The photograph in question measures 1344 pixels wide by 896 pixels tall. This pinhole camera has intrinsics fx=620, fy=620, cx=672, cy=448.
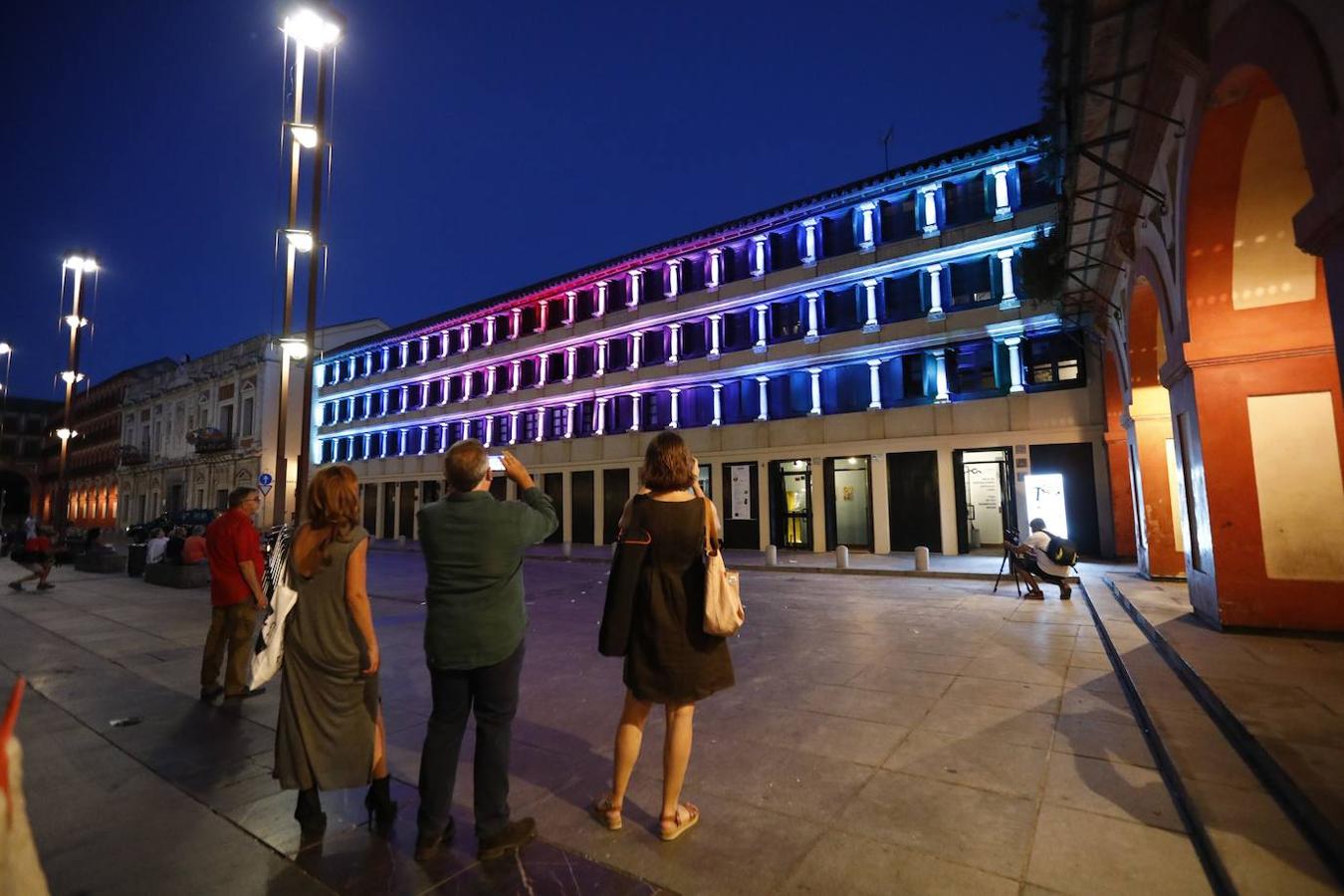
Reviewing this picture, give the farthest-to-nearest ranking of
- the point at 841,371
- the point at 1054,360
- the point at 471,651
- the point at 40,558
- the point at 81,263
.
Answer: the point at 841,371 < the point at 81,263 < the point at 1054,360 < the point at 40,558 < the point at 471,651

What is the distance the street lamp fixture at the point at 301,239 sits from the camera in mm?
11102

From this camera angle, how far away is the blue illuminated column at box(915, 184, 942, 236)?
66.8 feet

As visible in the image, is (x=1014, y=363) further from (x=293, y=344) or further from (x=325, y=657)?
(x=325, y=657)

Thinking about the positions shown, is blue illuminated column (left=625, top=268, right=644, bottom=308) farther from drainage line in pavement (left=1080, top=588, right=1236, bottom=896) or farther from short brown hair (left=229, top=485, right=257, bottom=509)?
drainage line in pavement (left=1080, top=588, right=1236, bottom=896)

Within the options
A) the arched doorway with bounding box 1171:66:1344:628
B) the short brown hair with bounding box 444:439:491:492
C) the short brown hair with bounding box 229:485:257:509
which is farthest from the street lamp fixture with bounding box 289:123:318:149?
the arched doorway with bounding box 1171:66:1344:628

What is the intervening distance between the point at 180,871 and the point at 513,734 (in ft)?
7.05

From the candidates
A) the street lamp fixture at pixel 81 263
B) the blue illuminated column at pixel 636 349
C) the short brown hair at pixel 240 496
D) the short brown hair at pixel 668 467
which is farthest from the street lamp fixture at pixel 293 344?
the blue illuminated column at pixel 636 349

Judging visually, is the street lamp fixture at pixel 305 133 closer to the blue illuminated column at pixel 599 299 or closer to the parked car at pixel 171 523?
the blue illuminated column at pixel 599 299

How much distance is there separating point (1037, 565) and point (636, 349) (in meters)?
19.3

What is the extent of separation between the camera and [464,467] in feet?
10.5

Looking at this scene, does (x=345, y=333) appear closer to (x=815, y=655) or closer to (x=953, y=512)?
(x=953, y=512)

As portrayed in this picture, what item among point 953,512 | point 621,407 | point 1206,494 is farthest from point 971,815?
point 621,407

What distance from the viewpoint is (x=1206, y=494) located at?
7273 mm

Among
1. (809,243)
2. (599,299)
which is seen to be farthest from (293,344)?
(599,299)
